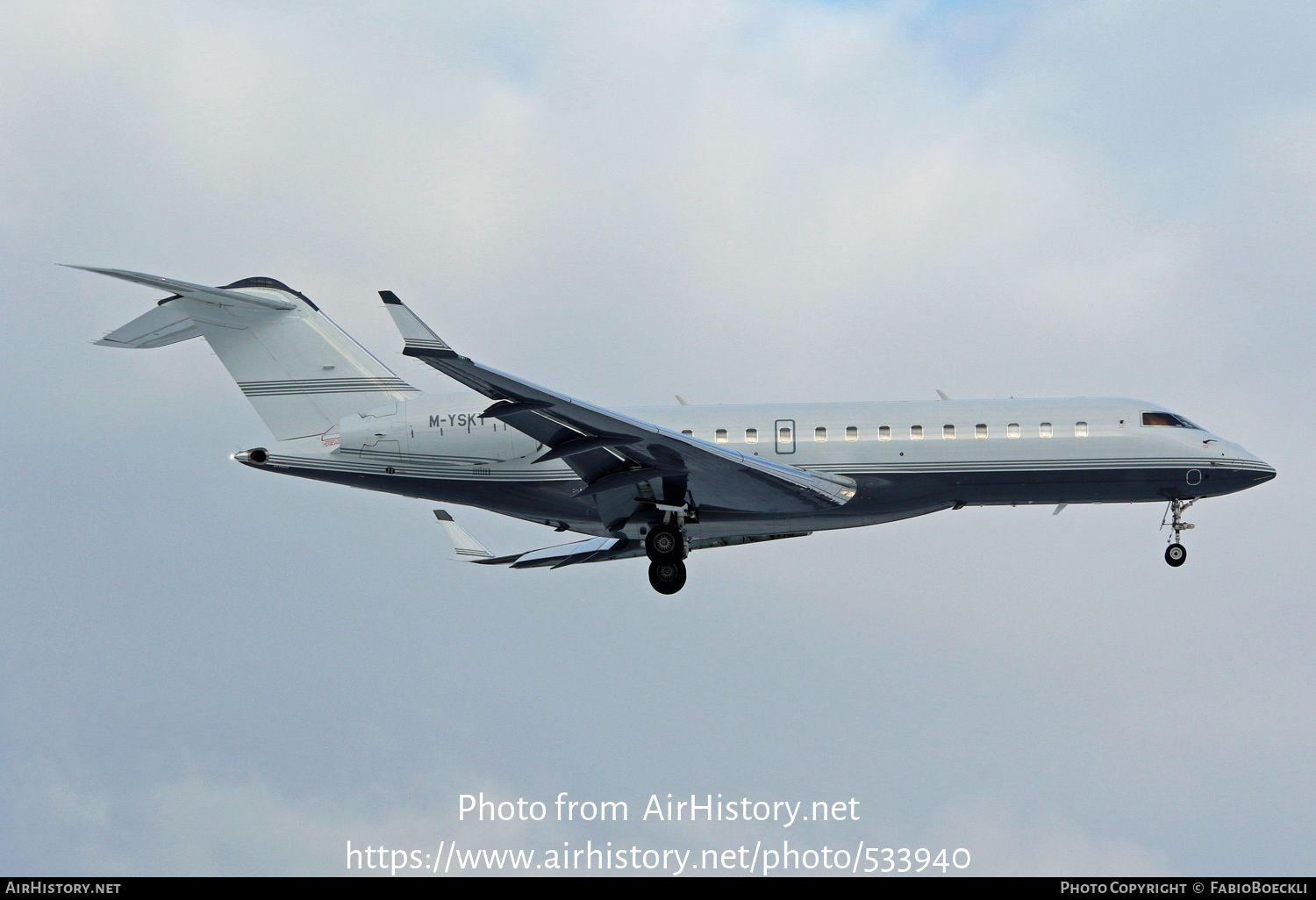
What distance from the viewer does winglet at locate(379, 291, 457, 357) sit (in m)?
16.6

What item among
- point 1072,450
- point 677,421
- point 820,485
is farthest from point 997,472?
point 677,421

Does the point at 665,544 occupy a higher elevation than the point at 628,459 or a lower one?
lower

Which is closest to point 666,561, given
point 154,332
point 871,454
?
point 871,454

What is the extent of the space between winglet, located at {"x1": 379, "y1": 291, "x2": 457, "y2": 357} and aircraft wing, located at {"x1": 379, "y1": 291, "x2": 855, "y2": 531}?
0.01 meters

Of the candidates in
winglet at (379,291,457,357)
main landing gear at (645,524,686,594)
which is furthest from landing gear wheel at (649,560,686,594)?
winglet at (379,291,457,357)

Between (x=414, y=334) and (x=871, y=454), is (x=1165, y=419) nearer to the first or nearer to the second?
(x=871, y=454)

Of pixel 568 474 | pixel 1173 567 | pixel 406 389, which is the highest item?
pixel 406 389

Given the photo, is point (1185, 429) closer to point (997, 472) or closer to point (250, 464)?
point (997, 472)

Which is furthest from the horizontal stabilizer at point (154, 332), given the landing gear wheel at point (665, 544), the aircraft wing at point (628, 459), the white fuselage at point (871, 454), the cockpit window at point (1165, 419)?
the cockpit window at point (1165, 419)

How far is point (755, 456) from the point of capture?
23.1 m

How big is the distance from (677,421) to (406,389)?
18.2 ft

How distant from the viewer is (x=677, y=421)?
→ 23.8 m

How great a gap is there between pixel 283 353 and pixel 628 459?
7931mm

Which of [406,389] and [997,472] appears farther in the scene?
[406,389]
